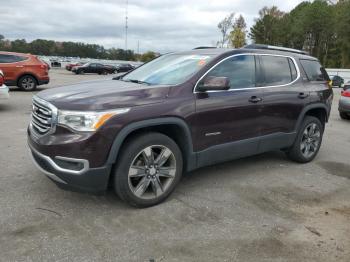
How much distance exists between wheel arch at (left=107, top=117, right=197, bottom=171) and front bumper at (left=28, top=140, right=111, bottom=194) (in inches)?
6.8

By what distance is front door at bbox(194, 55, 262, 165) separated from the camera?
4293mm

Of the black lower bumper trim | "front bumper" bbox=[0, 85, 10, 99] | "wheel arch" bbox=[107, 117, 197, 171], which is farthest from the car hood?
"front bumper" bbox=[0, 85, 10, 99]

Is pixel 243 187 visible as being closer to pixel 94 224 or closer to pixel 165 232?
pixel 165 232

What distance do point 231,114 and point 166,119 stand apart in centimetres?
99

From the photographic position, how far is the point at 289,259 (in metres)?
3.16

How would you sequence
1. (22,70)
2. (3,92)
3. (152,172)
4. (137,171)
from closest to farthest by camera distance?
1. (137,171)
2. (152,172)
3. (3,92)
4. (22,70)

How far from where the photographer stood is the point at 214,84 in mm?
4176

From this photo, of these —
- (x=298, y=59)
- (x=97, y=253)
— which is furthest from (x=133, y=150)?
(x=298, y=59)

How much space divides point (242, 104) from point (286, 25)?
277ft

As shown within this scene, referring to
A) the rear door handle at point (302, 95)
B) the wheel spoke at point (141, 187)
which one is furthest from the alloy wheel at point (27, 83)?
the wheel spoke at point (141, 187)

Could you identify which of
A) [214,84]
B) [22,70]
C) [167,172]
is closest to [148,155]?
[167,172]

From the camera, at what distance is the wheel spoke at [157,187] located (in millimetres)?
4012

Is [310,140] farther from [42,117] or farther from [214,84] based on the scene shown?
[42,117]

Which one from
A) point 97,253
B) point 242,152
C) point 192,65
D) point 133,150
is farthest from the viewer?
point 242,152
